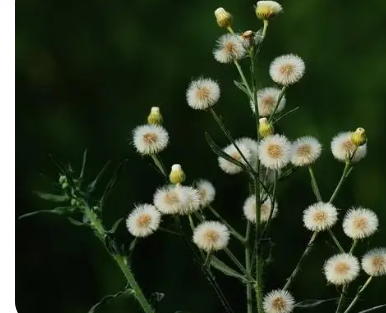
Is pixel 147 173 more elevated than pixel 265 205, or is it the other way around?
pixel 147 173

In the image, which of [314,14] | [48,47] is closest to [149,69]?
[48,47]

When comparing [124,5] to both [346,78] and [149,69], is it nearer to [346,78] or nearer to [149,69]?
[149,69]

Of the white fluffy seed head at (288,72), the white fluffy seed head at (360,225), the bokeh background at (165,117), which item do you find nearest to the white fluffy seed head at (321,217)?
the white fluffy seed head at (360,225)

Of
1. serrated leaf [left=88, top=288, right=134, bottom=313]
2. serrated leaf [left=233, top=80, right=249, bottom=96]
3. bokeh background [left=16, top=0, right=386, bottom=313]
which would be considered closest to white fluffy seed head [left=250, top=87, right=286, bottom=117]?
serrated leaf [left=233, top=80, right=249, bottom=96]

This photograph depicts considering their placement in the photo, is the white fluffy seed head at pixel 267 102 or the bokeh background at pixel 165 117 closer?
the white fluffy seed head at pixel 267 102

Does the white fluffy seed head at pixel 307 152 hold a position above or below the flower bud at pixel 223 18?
below

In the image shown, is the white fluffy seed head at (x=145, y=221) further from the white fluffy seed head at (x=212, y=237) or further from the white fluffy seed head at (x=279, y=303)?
the white fluffy seed head at (x=279, y=303)

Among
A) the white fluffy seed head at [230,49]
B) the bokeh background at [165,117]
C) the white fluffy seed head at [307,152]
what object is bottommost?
the white fluffy seed head at [307,152]
